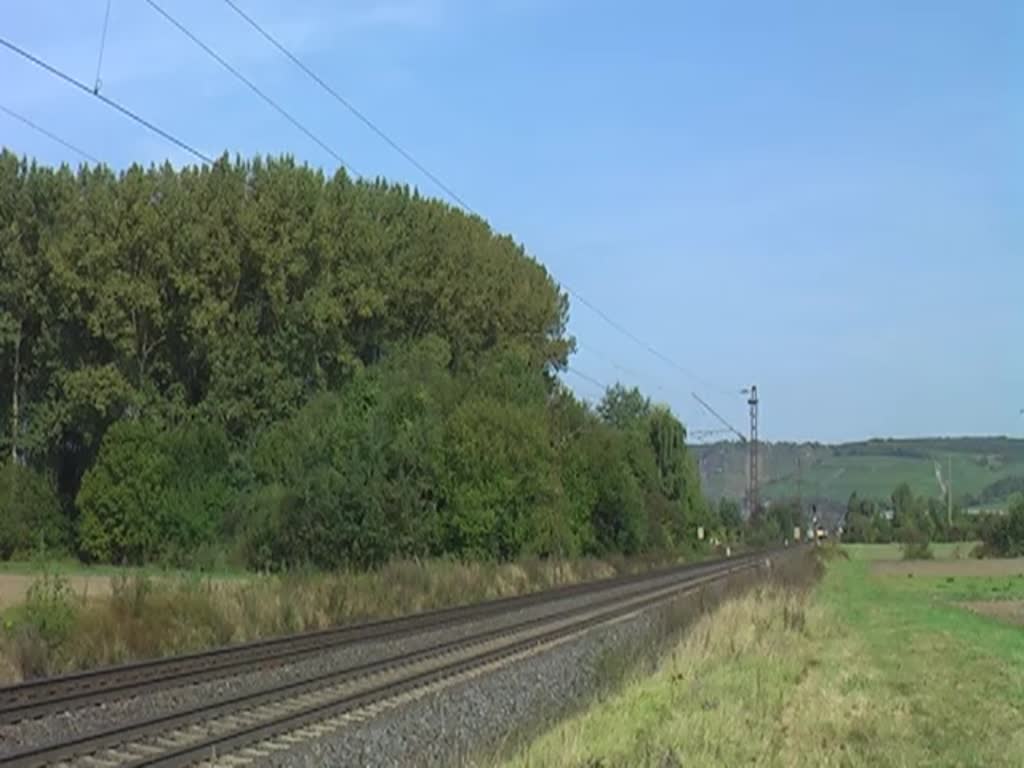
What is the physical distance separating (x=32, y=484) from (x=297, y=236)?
60.8 feet

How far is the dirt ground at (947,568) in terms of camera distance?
98375 mm

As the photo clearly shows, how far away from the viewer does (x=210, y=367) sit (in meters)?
64.9

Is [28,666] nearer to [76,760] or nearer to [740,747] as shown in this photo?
[76,760]

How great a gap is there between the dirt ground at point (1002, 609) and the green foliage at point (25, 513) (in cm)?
4301

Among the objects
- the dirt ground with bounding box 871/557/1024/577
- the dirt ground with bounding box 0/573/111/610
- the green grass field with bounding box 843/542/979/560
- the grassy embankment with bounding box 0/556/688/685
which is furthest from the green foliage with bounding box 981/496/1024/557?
the dirt ground with bounding box 0/573/111/610

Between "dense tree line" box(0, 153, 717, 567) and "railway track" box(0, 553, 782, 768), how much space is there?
26534 mm

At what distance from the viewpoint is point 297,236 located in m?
62.6

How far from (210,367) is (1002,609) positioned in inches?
1560

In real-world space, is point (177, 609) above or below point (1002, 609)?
above

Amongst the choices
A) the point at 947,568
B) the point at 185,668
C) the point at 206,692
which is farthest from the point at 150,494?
the point at 947,568

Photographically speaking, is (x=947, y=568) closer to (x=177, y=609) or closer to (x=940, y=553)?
(x=940, y=553)

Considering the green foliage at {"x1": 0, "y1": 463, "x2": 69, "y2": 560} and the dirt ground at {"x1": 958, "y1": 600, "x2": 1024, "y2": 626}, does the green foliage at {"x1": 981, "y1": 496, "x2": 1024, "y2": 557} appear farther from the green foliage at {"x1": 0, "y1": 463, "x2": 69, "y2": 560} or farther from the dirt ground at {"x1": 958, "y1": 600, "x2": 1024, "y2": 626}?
the green foliage at {"x1": 0, "y1": 463, "x2": 69, "y2": 560}

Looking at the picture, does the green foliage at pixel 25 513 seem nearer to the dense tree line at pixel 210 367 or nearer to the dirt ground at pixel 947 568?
the dense tree line at pixel 210 367

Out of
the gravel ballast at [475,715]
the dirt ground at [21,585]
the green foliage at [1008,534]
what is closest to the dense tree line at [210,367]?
the dirt ground at [21,585]
